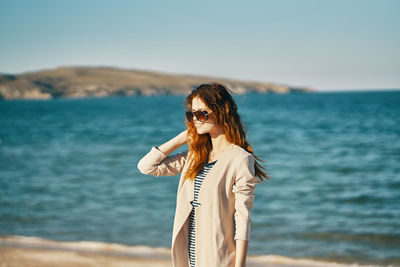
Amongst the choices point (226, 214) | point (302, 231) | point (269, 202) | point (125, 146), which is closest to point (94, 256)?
point (302, 231)

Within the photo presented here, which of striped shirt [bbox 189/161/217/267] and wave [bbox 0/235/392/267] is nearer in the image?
striped shirt [bbox 189/161/217/267]

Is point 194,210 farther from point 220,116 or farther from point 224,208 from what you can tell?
point 220,116

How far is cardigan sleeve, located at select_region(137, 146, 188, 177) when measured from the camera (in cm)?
278

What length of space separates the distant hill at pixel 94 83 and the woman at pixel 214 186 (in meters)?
128

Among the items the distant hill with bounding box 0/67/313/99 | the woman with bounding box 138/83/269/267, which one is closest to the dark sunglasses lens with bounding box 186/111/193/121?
the woman with bounding box 138/83/269/267

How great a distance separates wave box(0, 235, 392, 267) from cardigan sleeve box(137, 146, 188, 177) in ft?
11.5

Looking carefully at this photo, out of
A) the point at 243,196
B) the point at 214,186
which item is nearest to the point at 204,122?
the point at 214,186

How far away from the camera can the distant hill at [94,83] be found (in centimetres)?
13912

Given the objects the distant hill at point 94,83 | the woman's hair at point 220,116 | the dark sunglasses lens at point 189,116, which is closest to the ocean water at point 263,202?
the woman's hair at point 220,116

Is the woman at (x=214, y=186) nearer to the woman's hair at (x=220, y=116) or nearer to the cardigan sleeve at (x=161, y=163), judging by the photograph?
the woman's hair at (x=220, y=116)

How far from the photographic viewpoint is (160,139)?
2758 cm

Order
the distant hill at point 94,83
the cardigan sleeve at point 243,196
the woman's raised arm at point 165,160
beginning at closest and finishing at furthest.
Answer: the cardigan sleeve at point 243,196 → the woman's raised arm at point 165,160 → the distant hill at point 94,83

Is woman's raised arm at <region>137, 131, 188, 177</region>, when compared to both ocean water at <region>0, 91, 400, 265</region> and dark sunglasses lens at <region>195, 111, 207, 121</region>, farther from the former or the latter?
ocean water at <region>0, 91, 400, 265</region>

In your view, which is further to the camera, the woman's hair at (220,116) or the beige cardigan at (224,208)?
the woman's hair at (220,116)
